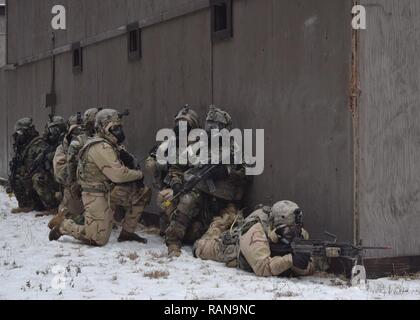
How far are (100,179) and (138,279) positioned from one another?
87.4 inches

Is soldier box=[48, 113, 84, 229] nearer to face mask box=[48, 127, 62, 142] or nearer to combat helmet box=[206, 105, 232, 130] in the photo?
face mask box=[48, 127, 62, 142]

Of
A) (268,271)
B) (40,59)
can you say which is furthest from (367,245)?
(40,59)

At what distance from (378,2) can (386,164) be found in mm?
1554

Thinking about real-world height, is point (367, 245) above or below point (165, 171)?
below

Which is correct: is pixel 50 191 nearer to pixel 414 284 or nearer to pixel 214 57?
pixel 214 57

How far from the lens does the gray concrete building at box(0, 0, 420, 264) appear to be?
6527mm

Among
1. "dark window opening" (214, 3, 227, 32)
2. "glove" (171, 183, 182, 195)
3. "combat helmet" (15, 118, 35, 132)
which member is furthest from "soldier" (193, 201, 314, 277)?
"combat helmet" (15, 118, 35, 132)

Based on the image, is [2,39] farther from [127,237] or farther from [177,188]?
[177,188]

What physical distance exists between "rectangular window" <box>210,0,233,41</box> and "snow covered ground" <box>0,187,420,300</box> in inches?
110

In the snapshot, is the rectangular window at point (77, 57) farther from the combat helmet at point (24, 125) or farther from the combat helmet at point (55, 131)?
the combat helmet at point (55, 131)

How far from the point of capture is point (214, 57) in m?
8.91

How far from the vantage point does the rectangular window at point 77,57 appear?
1292 cm

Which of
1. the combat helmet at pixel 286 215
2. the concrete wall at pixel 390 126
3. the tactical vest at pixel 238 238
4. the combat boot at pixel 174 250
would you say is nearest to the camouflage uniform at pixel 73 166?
the combat boot at pixel 174 250
